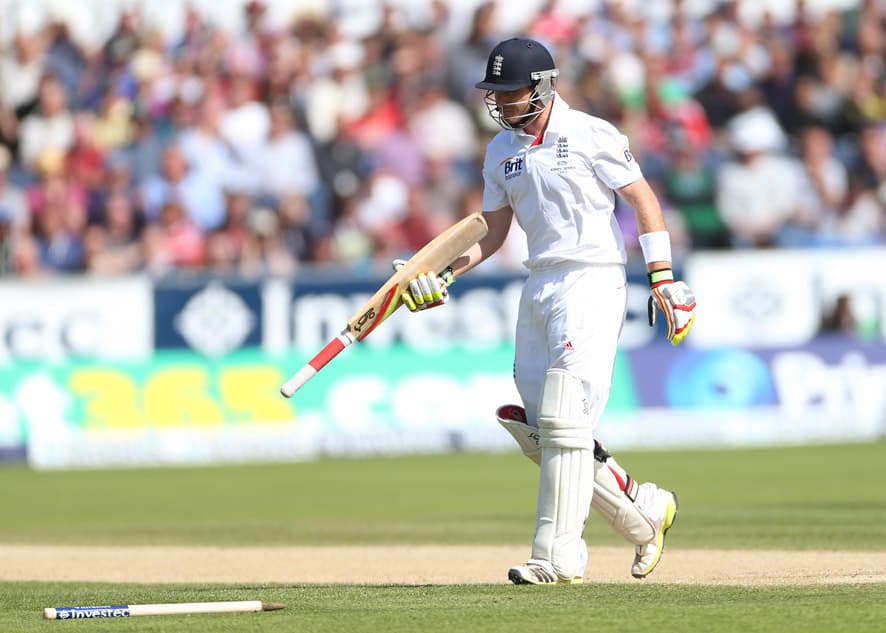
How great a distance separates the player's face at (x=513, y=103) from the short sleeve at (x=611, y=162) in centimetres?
32

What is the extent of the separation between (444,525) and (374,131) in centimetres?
888

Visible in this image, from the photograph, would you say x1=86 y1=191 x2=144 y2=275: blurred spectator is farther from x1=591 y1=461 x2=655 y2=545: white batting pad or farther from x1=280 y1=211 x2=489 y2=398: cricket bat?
x1=591 y1=461 x2=655 y2=545: white batting pad

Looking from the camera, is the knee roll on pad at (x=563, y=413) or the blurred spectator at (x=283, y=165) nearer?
the knee roll on pad at (x=563, y=413)

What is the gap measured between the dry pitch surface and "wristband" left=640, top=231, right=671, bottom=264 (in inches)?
59.5

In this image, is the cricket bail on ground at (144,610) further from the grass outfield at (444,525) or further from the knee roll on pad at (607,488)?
the knee roll on pad at (607,488)

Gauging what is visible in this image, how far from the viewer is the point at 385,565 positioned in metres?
9.60

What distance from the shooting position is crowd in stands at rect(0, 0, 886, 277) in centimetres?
1897

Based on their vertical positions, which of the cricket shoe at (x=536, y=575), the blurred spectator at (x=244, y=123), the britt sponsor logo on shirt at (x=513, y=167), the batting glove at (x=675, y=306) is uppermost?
the blurred spectator at (x=244, y=123)

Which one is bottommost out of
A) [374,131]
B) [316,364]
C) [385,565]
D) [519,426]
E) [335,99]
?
[385,565]

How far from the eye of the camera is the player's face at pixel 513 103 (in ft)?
25.0

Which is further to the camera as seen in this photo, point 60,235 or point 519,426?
point 60,235

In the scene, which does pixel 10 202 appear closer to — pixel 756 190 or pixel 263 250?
pixel 263 250

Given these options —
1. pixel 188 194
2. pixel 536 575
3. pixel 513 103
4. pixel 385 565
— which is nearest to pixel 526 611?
pixel 536 575

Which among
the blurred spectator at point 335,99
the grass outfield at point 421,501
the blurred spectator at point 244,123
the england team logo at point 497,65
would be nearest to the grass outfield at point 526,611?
the england team logo at point 497,65
